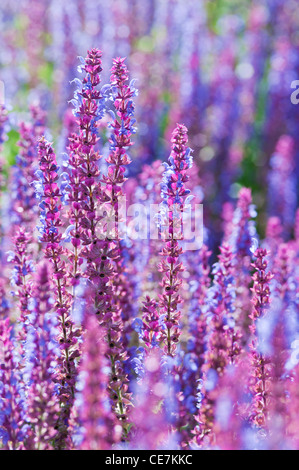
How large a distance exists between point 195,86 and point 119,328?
4877 mm

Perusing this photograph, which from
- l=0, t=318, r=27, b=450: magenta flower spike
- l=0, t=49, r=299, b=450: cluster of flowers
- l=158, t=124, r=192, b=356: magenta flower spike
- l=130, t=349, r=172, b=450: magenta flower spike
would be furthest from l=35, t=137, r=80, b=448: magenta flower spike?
l=130, t=349, r=172, b=450: magenta flower spike

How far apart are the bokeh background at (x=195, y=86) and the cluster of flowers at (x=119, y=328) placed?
6.38 feet

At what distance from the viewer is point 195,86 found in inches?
289

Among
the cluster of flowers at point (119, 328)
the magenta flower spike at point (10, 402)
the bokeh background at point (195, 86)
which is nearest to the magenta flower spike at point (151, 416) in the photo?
the cluster of flowers at point (119, 328)

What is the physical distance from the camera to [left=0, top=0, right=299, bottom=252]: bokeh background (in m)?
6.76

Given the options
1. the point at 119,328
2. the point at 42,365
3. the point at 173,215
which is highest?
the point at 173,215

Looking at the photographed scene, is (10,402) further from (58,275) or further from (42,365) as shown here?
(58,275)

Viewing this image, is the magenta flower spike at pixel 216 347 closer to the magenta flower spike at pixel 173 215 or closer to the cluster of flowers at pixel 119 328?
the cluster of flowers at pixel 119 328

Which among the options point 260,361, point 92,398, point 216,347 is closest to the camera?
point 92,398

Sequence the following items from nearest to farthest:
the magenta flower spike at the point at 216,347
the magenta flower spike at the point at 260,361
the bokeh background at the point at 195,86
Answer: the magenta flower spike at the point at 216,347 < the magenta flower spike at the point at 260,361 < the bokeh background at the point at 195,86

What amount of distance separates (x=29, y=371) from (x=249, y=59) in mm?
7074

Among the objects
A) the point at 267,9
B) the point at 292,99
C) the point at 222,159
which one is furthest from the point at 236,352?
the point at 267,9

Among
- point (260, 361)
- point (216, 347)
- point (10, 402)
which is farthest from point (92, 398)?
point (260, 361)

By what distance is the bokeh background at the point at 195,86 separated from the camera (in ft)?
22.2
